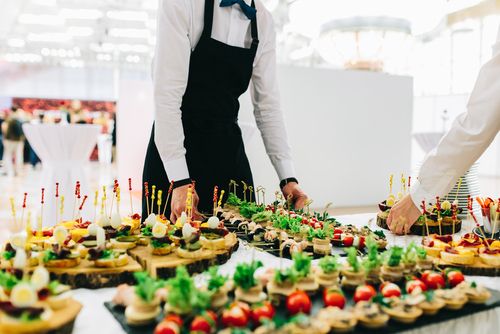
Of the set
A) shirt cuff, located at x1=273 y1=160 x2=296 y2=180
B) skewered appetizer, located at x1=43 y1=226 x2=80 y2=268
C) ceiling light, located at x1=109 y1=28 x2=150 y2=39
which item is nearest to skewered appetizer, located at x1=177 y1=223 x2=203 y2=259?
skewered appetizer, located at x1=43 y1=226 x2=80 y2=268

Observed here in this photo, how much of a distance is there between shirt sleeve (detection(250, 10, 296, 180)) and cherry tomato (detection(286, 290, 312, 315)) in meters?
1.23

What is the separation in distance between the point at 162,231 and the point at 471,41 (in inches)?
499

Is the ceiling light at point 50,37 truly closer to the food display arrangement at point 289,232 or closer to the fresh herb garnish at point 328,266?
the food display arrangement at point 289,232

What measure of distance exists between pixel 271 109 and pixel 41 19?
11.8m

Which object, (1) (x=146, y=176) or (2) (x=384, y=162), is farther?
(2) (x=384, y=162)

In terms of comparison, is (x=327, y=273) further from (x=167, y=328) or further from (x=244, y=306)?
(x=167, y=328)

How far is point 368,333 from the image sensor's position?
86 cm

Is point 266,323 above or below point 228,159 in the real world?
below

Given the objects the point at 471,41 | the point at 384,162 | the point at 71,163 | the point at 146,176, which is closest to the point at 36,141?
the point at 71,163

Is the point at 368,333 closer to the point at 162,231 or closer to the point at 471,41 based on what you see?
the point at 162,231

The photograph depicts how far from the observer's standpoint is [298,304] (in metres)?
0.90

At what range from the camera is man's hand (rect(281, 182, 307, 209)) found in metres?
1.97

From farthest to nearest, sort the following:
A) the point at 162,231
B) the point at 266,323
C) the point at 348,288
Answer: the point at 162,231, the point at 348,288, the point at 266,323

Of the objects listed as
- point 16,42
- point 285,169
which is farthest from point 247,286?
point 16,42
